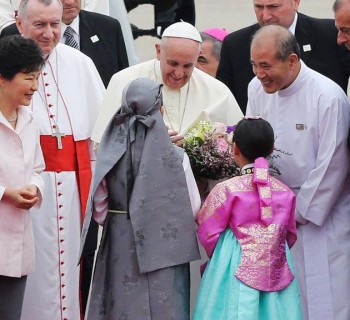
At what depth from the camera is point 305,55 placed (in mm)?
8172

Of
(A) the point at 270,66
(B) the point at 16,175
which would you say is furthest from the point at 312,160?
(B) the point at 16,175

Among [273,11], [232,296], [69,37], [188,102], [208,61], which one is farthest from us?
[208,61]

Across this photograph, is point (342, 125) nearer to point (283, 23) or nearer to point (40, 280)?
point (283, 23)

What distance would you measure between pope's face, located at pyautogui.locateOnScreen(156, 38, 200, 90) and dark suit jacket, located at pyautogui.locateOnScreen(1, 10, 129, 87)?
1.20 metres

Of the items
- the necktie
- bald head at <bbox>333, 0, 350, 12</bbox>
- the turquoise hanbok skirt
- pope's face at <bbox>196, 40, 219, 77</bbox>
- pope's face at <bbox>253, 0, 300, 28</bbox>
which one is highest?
bald head at <bbox>333, 0, 350, 12</bbox>

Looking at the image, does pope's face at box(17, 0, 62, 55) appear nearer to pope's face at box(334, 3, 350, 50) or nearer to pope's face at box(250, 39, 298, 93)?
pope's face at box(250, 39, 298, 93)

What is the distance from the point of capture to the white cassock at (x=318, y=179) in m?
7.15

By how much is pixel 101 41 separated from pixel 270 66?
1807 millimetres

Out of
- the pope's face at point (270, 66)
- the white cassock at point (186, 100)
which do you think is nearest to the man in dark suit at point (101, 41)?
the white cassock at point (186, 100)

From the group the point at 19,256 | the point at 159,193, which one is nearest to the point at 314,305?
the point at 159,193

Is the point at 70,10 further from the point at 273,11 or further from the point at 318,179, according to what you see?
the point at 318,179

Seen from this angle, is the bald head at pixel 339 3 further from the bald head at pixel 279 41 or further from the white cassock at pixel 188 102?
the white cassock at pixel 188 102

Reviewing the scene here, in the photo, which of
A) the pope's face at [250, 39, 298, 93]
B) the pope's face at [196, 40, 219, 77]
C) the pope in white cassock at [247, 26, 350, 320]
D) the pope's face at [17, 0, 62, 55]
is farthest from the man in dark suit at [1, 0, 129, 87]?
the pope's face at [250, 39, 298, 93]

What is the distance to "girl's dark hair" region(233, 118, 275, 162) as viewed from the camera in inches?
266
